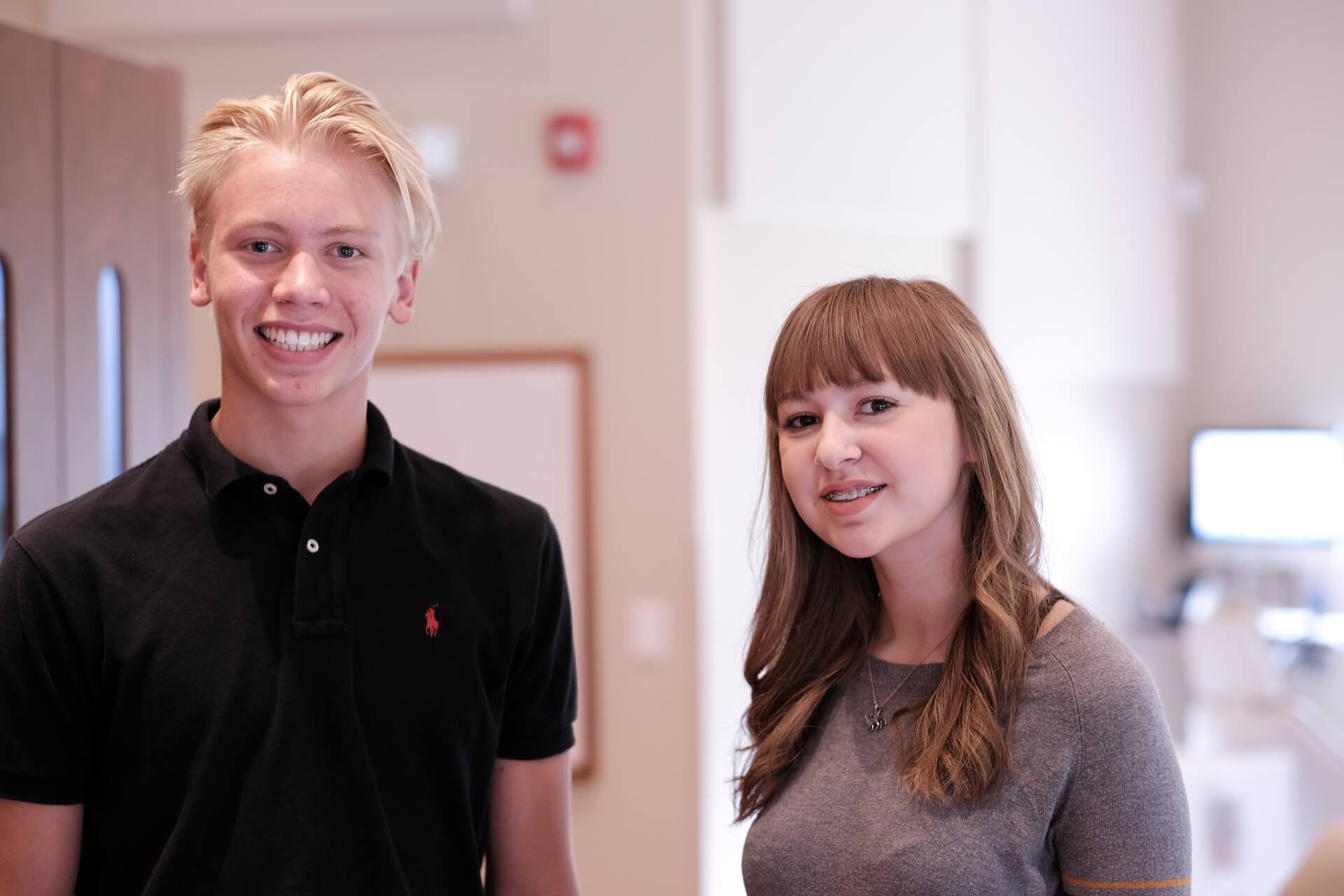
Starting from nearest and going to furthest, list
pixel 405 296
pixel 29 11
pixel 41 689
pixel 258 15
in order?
pixel 41 689, pixel 405 296, pixel 258 15, pixel 29 11

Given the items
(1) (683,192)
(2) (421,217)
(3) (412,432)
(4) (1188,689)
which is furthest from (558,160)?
(4) (1188,689)

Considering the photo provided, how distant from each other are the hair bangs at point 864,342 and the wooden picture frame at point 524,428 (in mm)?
1885

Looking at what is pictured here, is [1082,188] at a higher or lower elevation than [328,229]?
higher

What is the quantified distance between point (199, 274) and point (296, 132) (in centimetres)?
19

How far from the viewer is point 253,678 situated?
52.1 inches

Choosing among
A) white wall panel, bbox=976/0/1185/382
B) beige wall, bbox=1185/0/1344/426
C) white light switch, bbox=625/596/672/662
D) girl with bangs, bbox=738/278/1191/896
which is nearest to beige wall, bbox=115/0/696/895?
white light switch, bbox=625/596/672/662

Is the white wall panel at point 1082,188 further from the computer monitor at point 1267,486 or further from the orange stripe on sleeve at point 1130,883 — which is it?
the orange stripe on sleeve at point 1130,883

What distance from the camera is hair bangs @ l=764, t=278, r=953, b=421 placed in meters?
1.44

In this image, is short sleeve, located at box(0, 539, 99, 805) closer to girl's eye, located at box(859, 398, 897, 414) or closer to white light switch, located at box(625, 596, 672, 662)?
girl's eye, located at box(859, 398, 897, 414)

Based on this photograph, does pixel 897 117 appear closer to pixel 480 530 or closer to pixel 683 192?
pixel 683 192

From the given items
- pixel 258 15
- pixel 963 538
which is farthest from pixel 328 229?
pixel 258 15

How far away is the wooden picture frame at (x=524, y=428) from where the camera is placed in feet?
11.0

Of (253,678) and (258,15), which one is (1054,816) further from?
(258,15)

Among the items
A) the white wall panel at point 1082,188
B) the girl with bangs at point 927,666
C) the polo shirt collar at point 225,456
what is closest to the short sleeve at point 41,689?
the polo shirt collar at point 225,456
